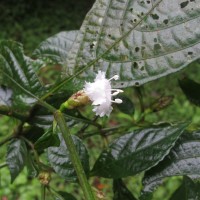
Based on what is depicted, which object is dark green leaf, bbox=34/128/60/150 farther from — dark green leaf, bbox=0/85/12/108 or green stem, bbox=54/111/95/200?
dark green leaf, bbox=0/85/12/108

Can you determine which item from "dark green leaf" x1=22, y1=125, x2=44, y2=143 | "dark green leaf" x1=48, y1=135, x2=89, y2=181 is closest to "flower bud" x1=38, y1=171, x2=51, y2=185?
"dark green leaf" x1=48, y1=135, x2=89, y2=181

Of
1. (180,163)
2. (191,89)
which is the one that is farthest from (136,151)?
(191,89)

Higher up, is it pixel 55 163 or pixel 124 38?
pixel 124 38

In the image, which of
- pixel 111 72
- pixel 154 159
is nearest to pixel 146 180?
pixel 154 159

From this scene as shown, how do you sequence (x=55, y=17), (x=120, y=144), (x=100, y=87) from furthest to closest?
(x=55, y=17) → (x=120, y=144) → (x=100, y=87)

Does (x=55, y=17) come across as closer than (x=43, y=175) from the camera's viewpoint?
No

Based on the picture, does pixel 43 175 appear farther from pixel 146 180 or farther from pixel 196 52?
pixel 196 52
